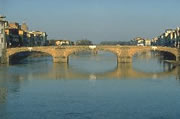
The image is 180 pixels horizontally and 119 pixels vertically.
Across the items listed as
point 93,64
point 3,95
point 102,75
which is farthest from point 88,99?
point 93,64

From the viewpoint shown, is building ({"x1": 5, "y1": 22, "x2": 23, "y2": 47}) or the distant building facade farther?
the distant building facade

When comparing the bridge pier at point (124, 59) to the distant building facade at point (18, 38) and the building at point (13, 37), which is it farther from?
the building at point (13, 37)

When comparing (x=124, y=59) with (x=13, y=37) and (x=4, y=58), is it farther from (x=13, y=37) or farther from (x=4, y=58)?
(x=13, y=37)

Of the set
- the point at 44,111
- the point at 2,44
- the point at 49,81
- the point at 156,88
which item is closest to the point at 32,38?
the point at 2,44

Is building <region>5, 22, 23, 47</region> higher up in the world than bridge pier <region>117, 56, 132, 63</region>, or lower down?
higher up

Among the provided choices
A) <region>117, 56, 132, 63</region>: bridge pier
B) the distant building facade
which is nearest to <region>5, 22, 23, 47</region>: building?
the distant building facade

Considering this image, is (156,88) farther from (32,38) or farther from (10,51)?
(32,38)

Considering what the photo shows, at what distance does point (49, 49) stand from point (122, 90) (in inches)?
1117

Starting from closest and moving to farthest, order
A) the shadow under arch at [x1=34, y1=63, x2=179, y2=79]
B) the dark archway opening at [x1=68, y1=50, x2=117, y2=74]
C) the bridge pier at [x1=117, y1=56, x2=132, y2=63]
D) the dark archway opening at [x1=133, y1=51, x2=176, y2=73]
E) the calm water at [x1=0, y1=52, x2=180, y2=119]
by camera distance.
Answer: the calm water at [x1=0, y1=52, x2=180, y2=119]
the shadow under arch at [x1=34, y1=63, x2=179, y2=79]
the dark archway opening at [x1=68, y1=50, x2=117, y2=74]
the dark archway opening at [x1=133, y1=51, x2=176, y2=73]
the bridge pier at [x1=117, y1=56, x2=132, y2=63]

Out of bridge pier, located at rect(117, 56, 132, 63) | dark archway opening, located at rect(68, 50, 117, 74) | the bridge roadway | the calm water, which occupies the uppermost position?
the bridge roadway

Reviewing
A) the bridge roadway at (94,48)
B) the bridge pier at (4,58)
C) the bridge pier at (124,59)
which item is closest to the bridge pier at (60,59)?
the bridge roadway at (94,48)

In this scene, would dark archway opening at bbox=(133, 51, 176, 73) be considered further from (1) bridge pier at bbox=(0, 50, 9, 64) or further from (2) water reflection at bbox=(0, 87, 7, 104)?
(2) water reflection at bbox=(0, 87, 7, 104)

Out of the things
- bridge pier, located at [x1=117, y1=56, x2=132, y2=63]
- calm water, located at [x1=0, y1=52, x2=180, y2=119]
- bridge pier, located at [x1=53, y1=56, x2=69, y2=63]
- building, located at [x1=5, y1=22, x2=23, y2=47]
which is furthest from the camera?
building, located at [x1=5, y1=22, x2=23, y2=47]

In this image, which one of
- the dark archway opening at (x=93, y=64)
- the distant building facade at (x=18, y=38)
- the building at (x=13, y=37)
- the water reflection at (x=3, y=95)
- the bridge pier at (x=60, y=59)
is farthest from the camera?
→ the distant building facade at (x=18, y=38)
